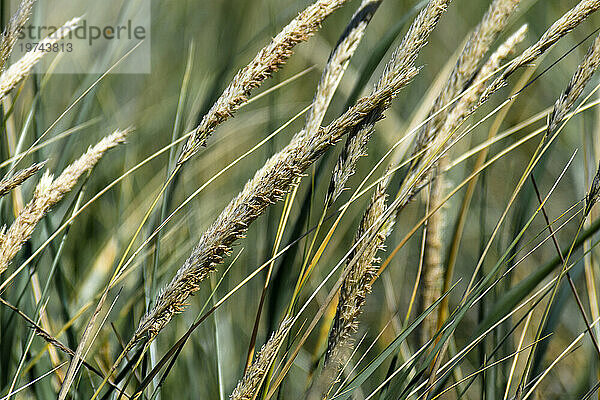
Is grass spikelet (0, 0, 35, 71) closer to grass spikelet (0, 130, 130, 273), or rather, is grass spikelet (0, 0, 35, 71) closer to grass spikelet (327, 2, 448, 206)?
grass spikelet (0, 130, 130, 273)

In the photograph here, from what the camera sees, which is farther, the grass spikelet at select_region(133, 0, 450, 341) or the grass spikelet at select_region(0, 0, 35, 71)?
the grass spikelet at select_region(0, 0, 35, 71)

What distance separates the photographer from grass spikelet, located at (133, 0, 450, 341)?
406 mm

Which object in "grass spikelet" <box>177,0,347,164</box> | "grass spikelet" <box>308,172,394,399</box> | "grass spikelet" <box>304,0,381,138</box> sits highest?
"grass spikelet" <box>177,0,347,164</box>

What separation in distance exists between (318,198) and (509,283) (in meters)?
0.52

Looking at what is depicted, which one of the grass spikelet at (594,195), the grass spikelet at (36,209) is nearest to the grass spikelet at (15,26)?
the grass spikelet at (36,209)

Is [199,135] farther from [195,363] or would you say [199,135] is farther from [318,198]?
[318,198]

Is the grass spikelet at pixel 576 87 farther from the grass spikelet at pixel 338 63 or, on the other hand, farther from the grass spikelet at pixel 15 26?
the grass spikelet at pixel 15 26

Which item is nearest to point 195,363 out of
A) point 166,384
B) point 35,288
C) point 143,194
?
point 166,384

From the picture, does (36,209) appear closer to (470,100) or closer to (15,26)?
(15,26)

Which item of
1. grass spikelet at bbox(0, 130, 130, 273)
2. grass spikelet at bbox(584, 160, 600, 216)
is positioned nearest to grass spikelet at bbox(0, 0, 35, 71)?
grass spikelet at bbox(0, 130, 130, 273)

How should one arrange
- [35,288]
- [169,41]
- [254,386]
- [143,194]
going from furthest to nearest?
[169,41] → [143,194] → [35,288] → [254,386]

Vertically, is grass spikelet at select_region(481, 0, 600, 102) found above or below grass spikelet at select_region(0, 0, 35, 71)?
below

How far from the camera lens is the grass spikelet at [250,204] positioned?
0.41 m

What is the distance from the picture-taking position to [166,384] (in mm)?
720
